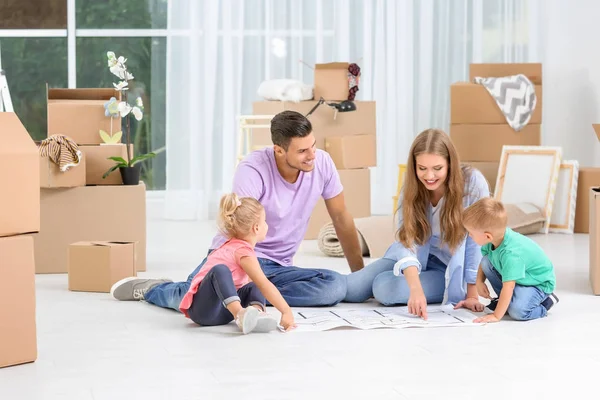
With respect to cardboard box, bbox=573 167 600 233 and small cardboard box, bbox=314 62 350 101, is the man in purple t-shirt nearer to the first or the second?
small cardboard box, bbox=314 62 350 101

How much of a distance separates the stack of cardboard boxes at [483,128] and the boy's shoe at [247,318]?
3.69 metres

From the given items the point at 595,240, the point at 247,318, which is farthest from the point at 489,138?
the point at 247,318

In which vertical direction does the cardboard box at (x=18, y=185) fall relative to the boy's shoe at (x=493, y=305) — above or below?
above

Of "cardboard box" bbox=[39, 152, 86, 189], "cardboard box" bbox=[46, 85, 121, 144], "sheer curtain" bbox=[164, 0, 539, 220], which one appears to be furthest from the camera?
"sheer curtain" bbox=[164, 0, 539, 220]

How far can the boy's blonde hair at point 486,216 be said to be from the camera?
308 cm

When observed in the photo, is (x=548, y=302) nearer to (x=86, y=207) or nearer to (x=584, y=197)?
(x=86, y=207)

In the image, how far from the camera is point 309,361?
263 cm

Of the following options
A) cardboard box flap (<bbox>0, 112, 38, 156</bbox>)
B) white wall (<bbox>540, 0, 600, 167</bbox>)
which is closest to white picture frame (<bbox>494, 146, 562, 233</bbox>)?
white wall (<bbox>540, 0, 600, 167</bbox>)

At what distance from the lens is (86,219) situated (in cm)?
439

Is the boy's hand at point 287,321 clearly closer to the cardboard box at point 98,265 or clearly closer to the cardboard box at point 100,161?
the cardboard box at point 98,265

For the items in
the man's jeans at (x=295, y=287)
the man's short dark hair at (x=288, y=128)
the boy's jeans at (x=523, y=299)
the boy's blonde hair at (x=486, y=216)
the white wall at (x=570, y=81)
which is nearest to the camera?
the boy's blonde hair at (x=486, y=216)

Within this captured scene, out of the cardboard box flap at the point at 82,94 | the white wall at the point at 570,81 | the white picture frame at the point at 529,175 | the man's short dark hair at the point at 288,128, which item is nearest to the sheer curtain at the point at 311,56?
the white wall at the point at 570,81

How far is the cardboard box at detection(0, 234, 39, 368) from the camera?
2502 mm

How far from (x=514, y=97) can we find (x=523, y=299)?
3348 mm
